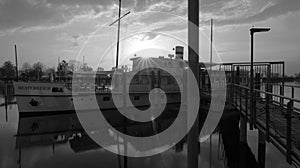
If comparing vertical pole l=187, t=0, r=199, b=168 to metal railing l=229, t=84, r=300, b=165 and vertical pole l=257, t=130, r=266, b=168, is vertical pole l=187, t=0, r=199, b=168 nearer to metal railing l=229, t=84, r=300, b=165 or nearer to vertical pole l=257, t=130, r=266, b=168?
metal railing l=229, t=84, r=300, b=165

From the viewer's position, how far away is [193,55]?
1.90 meters

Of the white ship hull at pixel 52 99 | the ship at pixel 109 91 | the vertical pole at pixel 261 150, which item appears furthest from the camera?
the ship at pixel 109 91

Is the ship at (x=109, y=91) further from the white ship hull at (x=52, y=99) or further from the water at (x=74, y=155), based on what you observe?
the water at (x=74, y=155)

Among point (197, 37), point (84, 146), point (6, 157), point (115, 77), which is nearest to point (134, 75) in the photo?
point (115, 77)

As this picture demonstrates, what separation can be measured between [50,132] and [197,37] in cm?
1085

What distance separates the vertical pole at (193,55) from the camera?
181 centimetres

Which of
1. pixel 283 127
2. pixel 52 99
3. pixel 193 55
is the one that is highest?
pixel 193 55

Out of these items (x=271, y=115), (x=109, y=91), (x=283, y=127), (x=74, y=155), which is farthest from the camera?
(x=109, y=91)

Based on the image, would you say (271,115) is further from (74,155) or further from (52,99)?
(52,99)

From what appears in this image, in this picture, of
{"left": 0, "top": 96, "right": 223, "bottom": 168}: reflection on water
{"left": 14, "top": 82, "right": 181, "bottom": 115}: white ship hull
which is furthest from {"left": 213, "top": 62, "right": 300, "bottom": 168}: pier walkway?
{"left": 14, "top": 82, "right": 181, "bottom": 115}: white ship hull

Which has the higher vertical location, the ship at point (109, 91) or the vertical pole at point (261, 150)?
the ship at point (109, 91)

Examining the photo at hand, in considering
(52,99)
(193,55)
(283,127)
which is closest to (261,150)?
(283,127)

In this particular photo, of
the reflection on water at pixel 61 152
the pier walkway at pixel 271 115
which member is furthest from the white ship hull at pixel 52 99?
the pier walkway at pixel 271 115

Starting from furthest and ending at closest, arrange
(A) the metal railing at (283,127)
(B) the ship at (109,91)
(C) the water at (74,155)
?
(B) the ship at (109,91)
(C) the water at (74,155)
(A) the metal railing at (283,127)
